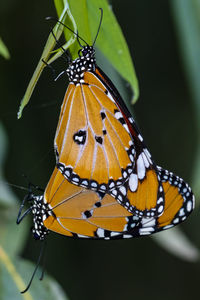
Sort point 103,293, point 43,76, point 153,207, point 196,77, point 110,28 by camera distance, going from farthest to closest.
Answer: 1. point 103,293
2. point 43,76
3. point 196,77
4. point 153,207
5. point 110,28

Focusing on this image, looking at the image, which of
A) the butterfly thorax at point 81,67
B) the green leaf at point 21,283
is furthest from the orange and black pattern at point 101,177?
the green leaf at point 21,283

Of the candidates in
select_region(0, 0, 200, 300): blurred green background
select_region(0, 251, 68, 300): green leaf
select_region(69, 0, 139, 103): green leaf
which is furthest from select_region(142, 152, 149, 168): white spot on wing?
select_region(0, 0, 200, 300): blurred green background

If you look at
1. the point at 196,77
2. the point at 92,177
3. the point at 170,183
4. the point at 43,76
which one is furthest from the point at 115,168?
→ the point at 43,76

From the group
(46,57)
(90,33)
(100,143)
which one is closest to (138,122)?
(100,143)

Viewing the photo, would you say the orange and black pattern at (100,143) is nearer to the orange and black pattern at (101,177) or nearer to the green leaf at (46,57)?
the orange and black pattern at (101,177)

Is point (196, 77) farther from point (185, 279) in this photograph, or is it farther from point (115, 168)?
point (185, 279)

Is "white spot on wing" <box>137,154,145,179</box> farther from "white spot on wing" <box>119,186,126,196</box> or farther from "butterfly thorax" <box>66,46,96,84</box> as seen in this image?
"butterfly thorax" <box>66,46,96,84</box>
